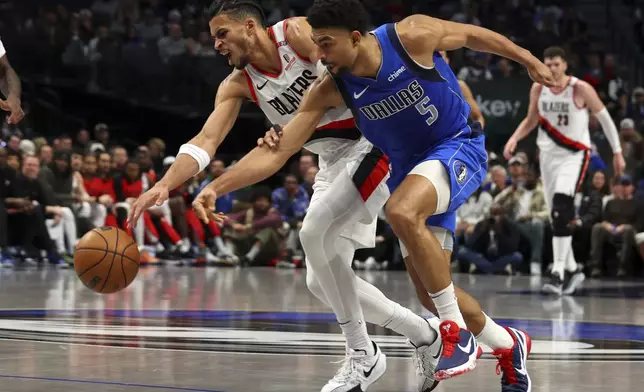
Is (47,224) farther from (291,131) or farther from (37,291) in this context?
(291,131)

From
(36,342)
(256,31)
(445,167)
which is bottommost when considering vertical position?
(36,342)

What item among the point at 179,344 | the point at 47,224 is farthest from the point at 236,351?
the point at 47,224

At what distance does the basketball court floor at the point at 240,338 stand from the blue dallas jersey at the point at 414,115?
118cm

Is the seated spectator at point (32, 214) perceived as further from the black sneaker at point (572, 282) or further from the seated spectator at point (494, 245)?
the black sneaker at point (572, 282)

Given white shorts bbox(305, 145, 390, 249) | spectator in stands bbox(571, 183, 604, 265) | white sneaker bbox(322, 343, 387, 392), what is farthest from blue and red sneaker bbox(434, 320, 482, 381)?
spectator in stands bbox(571, 183, 604, 265)

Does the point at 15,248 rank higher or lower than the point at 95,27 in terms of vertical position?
lower

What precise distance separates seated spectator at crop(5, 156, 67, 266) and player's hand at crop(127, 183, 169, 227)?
36.6 ft

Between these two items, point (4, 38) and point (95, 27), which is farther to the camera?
point (95, 27)

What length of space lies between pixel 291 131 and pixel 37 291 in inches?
264

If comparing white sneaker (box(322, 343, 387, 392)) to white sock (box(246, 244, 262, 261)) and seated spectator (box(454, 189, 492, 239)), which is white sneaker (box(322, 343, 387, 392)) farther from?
white sock (box(246, 244, 262, 261))

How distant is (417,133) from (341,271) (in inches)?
32.3

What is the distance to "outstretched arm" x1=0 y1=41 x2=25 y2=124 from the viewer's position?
755 cm

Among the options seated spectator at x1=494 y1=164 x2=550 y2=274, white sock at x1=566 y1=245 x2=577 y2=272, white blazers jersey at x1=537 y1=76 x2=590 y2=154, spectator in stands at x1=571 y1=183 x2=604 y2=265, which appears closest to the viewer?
white blazers jersey at x1=537 y1=76 x2=590 y2=154

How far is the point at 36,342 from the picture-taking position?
24.5ft
